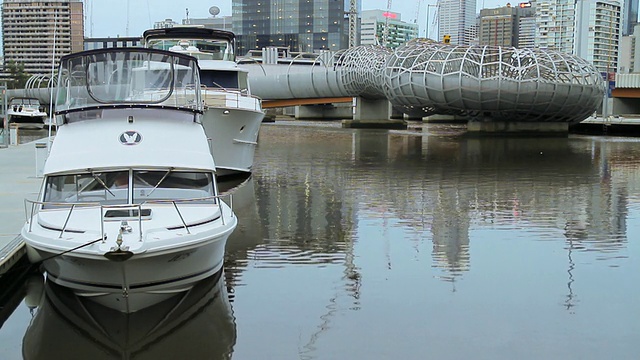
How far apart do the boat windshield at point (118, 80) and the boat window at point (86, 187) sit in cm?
132

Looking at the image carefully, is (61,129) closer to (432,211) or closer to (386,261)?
(386,261)

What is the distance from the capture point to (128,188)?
1154 cm

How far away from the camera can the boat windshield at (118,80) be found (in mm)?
12711

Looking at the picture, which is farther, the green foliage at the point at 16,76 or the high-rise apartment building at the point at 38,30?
the green foliage at the point at 16,76

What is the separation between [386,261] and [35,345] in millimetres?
6455

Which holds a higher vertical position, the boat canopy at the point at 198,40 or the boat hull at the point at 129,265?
the boat canopy at the point at 198,40

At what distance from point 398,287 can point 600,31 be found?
192 m

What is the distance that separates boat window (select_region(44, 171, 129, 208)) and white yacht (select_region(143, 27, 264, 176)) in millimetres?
11172

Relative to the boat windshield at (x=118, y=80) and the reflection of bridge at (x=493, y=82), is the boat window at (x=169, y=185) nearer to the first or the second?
the boat windshield at (x=118, y=80)

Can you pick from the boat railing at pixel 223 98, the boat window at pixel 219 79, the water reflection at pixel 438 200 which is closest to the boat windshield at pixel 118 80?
the water reflection at pixel 438 200

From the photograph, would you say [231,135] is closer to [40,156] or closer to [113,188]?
[40,156]

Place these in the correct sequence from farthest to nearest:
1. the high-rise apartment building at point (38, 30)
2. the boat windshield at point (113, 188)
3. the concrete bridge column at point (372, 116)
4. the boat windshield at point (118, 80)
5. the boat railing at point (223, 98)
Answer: the concrete bridge column at point (372, 116), the high-rise apartment building at point (38, 30), the boat railing at point (223, 98), the boat windshield at point (118, 80), the boat windshield at point (113, 188)

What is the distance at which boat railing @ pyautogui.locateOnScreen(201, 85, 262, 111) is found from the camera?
77.0ft

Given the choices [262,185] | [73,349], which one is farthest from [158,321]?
[262,185]
